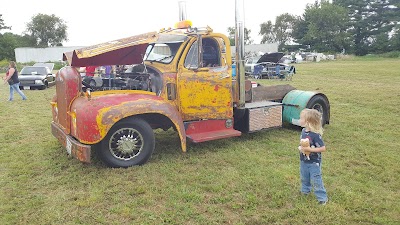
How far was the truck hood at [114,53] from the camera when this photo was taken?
5488mm

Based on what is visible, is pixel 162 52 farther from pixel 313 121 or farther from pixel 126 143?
pixel 313 121

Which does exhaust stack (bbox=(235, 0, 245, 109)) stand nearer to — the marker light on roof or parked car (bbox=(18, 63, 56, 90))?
the marker light on roof

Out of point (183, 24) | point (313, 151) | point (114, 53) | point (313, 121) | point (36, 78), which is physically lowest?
point (313, 151)

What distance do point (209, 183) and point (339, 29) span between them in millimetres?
71549

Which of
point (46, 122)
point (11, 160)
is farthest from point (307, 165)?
point (46, 122)

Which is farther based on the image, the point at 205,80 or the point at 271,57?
the point at 271,57

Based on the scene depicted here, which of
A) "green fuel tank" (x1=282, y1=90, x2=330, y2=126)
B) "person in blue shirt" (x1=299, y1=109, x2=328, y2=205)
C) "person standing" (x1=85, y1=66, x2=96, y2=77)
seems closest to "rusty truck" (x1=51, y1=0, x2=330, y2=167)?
"person standing" (x1=85, y1=66, x2=96, y2=77)

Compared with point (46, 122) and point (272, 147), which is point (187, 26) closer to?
point (272, 147)

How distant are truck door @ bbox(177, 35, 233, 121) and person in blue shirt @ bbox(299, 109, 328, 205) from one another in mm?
2398

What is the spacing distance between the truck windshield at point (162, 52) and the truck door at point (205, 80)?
9.4 inches

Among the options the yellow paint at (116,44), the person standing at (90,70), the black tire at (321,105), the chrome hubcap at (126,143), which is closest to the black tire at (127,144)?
the chrome hubcap at (126,143)

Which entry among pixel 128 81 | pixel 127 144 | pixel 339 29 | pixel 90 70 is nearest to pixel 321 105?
pixel 128 81

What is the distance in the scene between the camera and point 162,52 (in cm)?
657

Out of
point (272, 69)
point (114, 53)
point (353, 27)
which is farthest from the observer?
point (353, 27)
